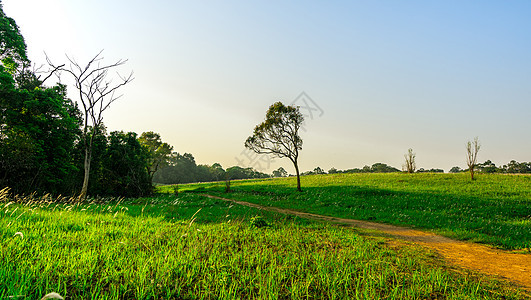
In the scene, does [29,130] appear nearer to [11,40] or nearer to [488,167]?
[11,40]

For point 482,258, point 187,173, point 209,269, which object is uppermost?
point 187,173

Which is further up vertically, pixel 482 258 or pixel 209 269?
pixel 209 269

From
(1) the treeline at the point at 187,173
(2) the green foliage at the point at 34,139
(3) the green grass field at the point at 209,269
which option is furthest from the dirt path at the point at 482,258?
(1) the treeline at the point at 187,173

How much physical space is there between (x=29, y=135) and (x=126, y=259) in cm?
2426

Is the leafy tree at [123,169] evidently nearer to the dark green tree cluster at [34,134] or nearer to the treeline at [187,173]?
the dark green tree cluster at [34,134]

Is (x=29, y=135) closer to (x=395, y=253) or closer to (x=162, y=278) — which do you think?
(x=162, y=278)

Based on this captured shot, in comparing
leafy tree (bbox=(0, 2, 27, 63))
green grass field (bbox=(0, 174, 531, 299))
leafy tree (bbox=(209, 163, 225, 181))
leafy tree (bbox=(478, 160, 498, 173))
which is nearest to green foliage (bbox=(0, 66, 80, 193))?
leafy tree (bbox=(0, 2, 27, 63))

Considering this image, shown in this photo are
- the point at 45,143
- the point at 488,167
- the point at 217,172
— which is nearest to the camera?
the point at 45,143

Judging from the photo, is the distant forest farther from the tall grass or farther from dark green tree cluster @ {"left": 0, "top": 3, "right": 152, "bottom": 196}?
the tall grass

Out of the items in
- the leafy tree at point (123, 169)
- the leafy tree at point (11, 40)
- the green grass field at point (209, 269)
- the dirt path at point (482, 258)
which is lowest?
the dirt path at point (482, 258)

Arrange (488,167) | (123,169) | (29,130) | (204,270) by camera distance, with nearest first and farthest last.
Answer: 1. (204,270)
2. (29,130)
3. (123,169)
4. (488,167)

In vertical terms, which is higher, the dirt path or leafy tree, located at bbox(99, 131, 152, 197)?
leafy tree, located at bbox(99, 131, 152, 197)

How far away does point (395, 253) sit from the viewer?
7.23 m

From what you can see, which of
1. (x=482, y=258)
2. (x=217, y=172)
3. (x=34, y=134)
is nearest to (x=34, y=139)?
(x=34, y=134)
